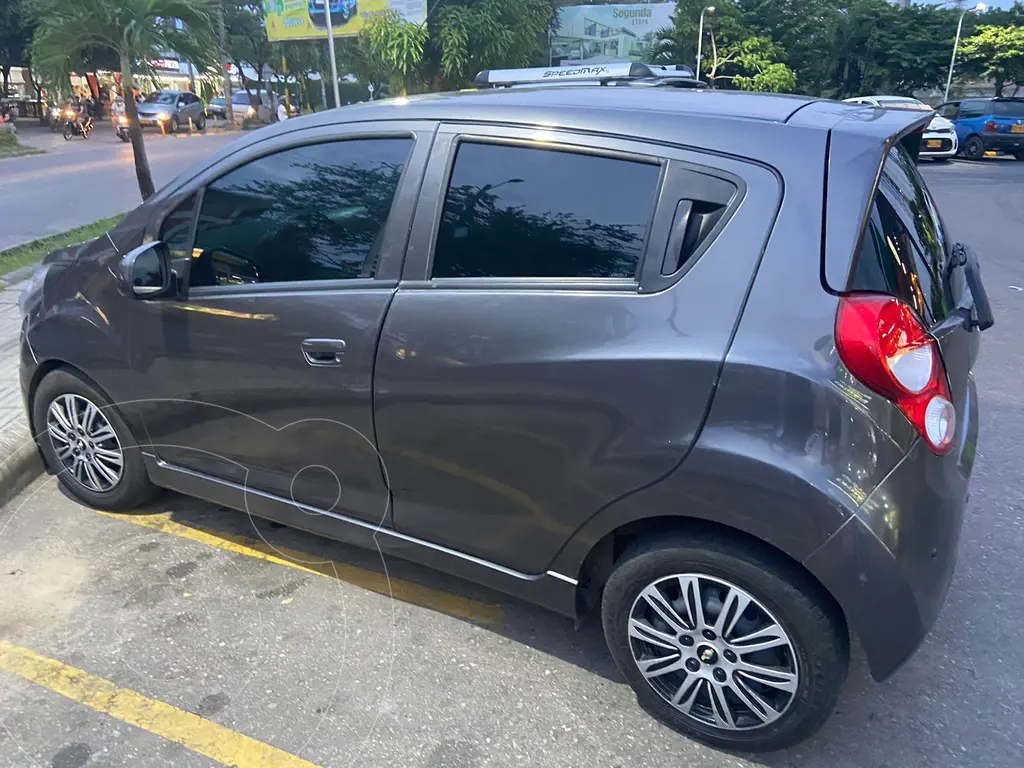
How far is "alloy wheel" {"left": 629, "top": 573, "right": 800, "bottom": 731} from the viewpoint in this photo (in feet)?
7.41

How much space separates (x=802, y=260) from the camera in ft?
6.84

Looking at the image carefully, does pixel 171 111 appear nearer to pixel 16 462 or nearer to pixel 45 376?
pixel 16 462

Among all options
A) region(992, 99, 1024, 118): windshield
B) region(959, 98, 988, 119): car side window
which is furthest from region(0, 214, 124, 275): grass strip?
region(992, 99, 1024, 118): windshield

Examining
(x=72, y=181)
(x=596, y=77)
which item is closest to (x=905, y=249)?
(x=596, y=77)

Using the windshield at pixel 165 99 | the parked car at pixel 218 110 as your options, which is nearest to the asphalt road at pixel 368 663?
the windshield at pixel 165 99

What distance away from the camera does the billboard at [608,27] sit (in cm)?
4991

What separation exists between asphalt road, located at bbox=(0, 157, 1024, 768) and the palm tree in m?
6.22

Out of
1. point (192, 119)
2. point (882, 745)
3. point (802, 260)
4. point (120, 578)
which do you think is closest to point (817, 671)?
point (882, 745)

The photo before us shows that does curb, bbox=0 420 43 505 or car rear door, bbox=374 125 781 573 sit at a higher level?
car rear door, bbox=374 125 781 573

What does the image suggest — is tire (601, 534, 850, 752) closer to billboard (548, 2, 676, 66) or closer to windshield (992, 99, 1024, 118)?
windshield (992, 99, 1024, 118)

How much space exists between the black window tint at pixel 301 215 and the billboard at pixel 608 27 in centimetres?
5044

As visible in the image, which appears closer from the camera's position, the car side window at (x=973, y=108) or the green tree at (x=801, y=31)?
the car side window at (x=973, y=108)

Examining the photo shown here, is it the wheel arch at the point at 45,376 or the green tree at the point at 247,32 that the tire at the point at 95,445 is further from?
the green tree at the point at 247,32

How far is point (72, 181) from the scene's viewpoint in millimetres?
15383
